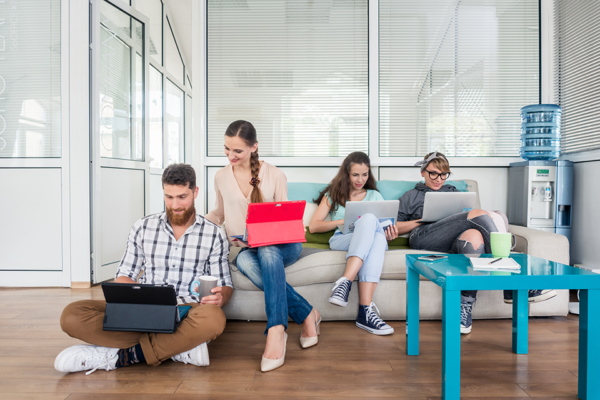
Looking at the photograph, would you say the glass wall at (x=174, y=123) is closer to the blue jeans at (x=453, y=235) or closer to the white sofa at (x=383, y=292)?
the white sofa at (x=383, y=292)

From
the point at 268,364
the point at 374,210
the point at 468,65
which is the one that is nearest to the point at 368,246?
the point at 374,210

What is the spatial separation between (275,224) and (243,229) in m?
0.30

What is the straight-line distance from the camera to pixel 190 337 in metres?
1.56

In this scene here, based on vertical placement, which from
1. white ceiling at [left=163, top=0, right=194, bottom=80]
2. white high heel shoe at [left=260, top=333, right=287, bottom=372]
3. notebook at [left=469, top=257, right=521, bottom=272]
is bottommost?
white high heel shoe at [left=260, top=333, right=287, bottom=372]

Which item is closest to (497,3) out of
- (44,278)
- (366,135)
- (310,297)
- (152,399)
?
(366,135)

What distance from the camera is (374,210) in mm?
2229

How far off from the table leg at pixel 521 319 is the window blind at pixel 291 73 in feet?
6.45

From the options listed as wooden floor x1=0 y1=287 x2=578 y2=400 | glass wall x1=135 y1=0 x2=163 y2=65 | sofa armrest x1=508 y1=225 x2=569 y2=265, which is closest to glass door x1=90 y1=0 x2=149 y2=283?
glass wall x1=135 y1=0 x2=163 y2=65

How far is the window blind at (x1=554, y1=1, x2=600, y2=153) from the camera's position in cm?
286

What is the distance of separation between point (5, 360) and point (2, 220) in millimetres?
1870

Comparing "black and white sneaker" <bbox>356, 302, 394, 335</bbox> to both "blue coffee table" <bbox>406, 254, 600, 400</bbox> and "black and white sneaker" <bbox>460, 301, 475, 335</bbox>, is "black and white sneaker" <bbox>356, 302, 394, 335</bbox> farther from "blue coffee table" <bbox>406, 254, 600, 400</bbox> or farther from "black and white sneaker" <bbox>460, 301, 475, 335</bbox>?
"blue coffee table" <bbox>406, 254, 600, 400</bbox>

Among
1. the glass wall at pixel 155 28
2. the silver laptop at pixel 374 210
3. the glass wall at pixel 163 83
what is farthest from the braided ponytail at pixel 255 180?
the glass wall at pixel 155 28

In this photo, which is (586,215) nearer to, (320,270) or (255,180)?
(320,270)

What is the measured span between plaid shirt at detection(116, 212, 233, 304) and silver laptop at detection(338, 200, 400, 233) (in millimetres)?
844
